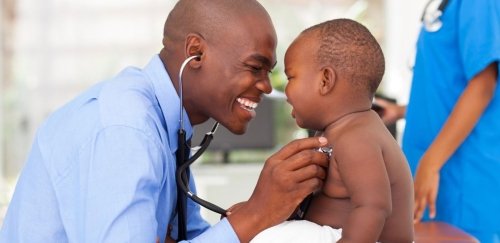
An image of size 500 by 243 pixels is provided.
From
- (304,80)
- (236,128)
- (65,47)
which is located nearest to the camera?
(304,80)

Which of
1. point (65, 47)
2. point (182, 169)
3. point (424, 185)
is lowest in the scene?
point (65, 47)

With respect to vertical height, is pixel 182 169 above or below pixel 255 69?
below

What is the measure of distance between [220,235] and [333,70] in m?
0.35

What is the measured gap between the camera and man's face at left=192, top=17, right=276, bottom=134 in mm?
1302

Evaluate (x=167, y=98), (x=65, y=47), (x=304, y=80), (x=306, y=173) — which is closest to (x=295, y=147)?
(x=306, y=173)

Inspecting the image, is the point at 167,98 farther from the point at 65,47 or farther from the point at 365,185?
the point at 65,47

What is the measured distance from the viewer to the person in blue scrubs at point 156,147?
106cm

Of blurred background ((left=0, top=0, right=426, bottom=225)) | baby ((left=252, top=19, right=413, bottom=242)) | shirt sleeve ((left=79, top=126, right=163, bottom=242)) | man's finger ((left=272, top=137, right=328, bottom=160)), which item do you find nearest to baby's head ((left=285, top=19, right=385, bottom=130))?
baby ((left=252, top=19, right=413, bottom=242))

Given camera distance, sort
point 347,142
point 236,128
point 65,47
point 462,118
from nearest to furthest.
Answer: point 347,142, point 236,128, point 462,118, point 65,47

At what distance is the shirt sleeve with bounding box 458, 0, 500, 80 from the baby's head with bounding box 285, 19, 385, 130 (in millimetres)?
490

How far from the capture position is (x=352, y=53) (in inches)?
47.8

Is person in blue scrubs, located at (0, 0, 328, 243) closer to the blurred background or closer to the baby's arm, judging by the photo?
the baby's arm

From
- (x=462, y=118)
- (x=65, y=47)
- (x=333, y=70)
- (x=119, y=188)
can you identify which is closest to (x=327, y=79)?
(x=333, y=70)

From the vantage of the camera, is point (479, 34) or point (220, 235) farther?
point (479, 34)
